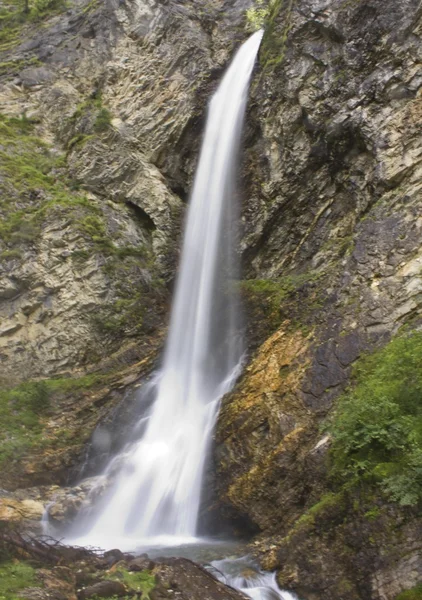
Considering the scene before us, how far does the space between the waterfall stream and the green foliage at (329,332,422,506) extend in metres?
2.52

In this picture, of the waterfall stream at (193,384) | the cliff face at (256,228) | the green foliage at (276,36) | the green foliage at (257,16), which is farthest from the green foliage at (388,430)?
the green foliage at (257,16)

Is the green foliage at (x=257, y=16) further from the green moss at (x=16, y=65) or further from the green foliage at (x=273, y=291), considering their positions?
the green foliage at (x=273, y=291)

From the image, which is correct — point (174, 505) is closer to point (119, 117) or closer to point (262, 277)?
point (262, 277)

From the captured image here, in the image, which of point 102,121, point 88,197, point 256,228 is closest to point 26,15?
point 102,121

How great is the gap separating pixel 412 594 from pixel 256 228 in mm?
13393

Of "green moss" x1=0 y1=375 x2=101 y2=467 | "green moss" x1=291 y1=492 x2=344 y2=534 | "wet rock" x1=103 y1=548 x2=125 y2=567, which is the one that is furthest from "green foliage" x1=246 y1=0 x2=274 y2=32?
"wet rock" x1=103 y1=548 x2=125 y2=567

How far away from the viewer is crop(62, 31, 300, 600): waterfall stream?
39.4 feet

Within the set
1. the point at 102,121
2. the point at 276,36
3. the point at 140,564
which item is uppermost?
the point at 102,121

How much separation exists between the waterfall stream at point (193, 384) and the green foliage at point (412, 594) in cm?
204

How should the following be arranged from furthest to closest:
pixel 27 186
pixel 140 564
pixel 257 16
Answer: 1. pixel 257 16
2. pixel 27 186
3. pixel 140 564

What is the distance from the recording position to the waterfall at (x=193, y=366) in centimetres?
1234

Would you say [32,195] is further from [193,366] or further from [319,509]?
[319,509]

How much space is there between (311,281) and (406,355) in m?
5.54

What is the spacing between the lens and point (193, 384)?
52.6 feet
